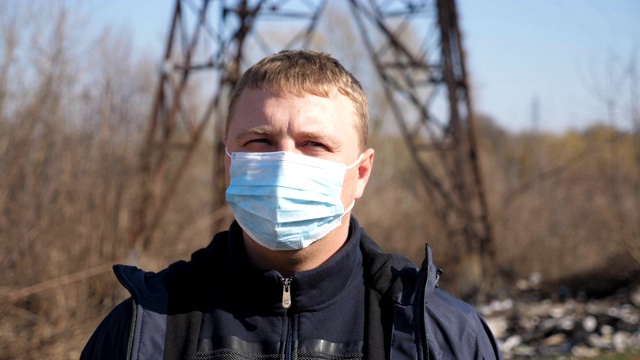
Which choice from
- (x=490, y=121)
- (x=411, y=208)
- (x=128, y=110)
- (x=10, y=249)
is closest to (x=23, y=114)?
(x=10, y=249)

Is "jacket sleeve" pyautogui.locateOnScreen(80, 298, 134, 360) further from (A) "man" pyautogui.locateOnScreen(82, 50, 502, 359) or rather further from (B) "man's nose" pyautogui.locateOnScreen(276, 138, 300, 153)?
(B) "man's nose" pyautogui.locateOnScreen(276, 138, 300, 153)

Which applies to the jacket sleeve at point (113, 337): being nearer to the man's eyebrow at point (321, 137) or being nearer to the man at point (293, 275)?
the man at point (293, 275)

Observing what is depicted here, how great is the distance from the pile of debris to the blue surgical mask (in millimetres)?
7727

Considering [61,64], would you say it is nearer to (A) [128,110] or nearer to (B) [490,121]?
(A) [128,110]

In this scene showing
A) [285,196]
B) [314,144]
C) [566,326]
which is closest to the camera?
[314,144]

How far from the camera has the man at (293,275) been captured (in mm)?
2289

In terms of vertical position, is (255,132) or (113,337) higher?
(255,132)

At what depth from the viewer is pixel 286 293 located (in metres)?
2.34

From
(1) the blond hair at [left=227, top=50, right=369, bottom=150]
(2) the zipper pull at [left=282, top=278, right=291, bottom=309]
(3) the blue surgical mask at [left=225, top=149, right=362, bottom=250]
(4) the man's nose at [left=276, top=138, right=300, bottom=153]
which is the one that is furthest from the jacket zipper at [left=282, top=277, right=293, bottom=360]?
(1) the blond hair at [left=227, top=50, right=369, bottom=150]

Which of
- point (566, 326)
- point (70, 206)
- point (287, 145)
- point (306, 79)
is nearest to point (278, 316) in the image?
point (287, 145)

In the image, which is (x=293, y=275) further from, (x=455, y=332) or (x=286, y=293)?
(x=455, y=332)

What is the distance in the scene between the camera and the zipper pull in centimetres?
233

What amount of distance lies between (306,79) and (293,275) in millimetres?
613

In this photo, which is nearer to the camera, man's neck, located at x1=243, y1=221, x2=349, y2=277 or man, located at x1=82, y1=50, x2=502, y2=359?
man, located at x1=82, y1=50, x2=502, y2=359
